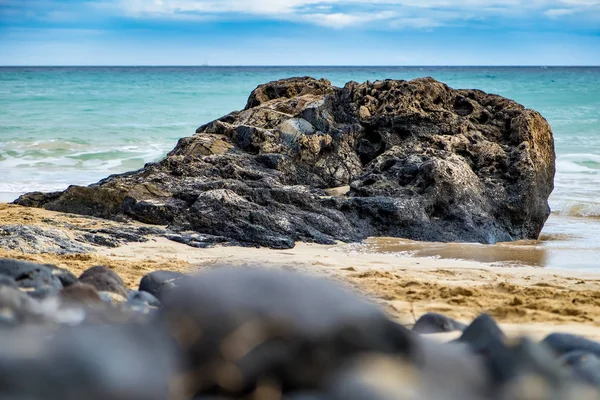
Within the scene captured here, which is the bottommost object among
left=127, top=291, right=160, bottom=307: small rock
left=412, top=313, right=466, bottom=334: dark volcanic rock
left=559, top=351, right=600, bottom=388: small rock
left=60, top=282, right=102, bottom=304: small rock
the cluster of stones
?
left=412, top=313, right=466, bottom=334: dark volcanic rock

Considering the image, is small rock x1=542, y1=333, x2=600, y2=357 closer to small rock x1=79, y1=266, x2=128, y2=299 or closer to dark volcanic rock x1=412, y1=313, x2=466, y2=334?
dark volcanic rock x1=412, y1=313, x2=466, y2=334

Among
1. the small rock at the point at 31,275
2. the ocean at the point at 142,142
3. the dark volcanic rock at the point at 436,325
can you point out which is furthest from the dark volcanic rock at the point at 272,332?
the ocean at the point at 142,142

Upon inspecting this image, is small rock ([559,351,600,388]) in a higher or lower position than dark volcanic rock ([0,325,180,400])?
lower

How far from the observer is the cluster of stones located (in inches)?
81.3

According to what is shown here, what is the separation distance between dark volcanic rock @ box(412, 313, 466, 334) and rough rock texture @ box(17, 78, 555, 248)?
3173 millimetres

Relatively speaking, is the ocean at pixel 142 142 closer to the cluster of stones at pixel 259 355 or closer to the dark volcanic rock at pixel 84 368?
the cluster of stones at pixel 259 355

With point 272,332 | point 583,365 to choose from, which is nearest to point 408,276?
point 583,365

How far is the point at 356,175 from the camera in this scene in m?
8.45

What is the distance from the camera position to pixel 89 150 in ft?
59.6

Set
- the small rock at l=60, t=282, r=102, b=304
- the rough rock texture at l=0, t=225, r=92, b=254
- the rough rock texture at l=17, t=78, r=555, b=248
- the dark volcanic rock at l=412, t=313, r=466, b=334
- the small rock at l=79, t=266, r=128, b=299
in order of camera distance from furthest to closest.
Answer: the rough rock texture at l=17, t=78, r=555, b=248 → the rough rock texture at l=0, t=225, r=92, b=254 → the small rock at l=79, t=266, r=128, b=299 → the dark volcanic rock at l=412, t=313, r=466, b=334 → the small rock at l=60, t=282, r=102, b=304

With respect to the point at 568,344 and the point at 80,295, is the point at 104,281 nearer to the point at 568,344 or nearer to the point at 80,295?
the point at 80,295

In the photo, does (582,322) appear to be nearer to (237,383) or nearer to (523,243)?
(237,383)

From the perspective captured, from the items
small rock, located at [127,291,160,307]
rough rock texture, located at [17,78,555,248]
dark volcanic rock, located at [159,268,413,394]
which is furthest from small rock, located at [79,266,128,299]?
rough rock texture, located at [17,78,555,248]

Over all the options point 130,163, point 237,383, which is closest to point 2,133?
point 130,163
